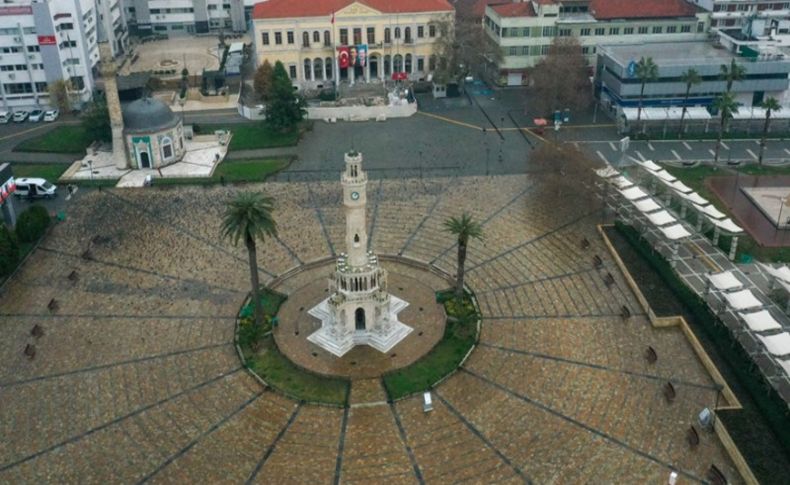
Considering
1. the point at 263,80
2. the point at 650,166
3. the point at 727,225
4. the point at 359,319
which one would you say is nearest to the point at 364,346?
the point at 359,319

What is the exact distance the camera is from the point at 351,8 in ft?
373

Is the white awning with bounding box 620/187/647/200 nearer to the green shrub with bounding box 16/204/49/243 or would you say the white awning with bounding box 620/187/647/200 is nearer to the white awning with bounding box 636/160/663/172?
the white awning with bounding box 636/160/663/172

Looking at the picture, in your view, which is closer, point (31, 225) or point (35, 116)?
point (31, 225)

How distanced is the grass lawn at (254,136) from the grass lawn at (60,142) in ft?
50.4

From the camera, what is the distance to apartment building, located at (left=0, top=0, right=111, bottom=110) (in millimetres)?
105500

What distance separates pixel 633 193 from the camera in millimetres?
74500

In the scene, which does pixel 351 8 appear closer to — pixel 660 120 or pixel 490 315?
pixel 660 120

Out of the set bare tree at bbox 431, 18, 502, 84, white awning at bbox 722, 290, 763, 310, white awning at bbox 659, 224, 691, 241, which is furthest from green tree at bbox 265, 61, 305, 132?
white awning at bbox 722, 290, 763, 310

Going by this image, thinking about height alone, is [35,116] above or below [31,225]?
above

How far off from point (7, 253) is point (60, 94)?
50412mm

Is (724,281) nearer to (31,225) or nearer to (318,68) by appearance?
(31,225)

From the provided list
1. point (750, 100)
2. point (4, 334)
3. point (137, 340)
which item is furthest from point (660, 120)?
point (4, 334)

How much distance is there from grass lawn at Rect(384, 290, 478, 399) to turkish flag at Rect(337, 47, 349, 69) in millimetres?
63290

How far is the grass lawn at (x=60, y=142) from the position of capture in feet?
317
